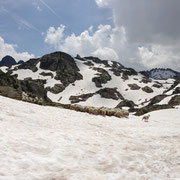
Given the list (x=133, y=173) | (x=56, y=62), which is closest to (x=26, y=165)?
(x=133, y=173)

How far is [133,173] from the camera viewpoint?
18.9 ft

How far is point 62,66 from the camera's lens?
16250cm

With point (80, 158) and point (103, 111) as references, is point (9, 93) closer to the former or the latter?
point (103, 111)

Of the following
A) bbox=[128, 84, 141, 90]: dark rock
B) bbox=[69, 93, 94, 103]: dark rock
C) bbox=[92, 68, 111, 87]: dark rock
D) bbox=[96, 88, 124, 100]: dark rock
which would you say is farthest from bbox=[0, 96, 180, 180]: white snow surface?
bbox=[128, 84, 141, 90]: dark rock

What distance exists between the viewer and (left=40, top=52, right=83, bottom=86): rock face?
488ft

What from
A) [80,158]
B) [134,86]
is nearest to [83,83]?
[134,86]

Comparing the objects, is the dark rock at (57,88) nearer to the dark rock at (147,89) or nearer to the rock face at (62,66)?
the rock face at (62,66)

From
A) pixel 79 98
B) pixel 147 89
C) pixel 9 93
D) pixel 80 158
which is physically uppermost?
pixel 147 89

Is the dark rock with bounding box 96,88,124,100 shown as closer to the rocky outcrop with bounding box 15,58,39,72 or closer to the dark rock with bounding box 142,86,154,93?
the dark rock with bounding box 142,86,154,93

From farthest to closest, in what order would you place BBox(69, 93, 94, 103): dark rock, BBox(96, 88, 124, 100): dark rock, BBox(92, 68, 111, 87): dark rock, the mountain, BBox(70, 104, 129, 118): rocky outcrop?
BBox(92, 68, 111, 87): dark rock
BBox(96, 88, 124, 100): dark rock
the mountain
BBox(69, 93, 94, 103): dark rock
BBox(70, 104, 129, 118): rocky outcrop

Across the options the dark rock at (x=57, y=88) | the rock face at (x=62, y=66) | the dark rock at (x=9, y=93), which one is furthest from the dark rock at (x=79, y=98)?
the dark rock at (x=9, y=93)

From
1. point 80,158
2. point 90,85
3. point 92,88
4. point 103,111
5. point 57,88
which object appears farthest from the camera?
point 90,85

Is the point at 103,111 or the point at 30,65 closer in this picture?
the point at 103,111

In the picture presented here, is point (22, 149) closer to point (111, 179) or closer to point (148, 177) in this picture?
point (111, 179)
